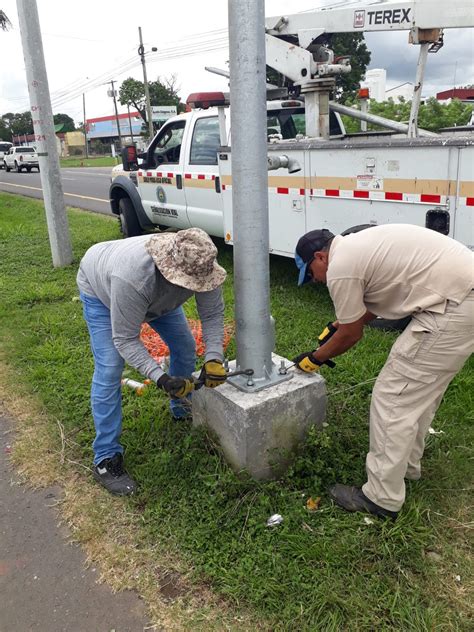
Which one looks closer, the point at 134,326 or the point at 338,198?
the point at 134,326

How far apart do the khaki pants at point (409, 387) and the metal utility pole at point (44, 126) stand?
6368mm

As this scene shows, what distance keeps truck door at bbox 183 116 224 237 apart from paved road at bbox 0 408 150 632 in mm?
4509

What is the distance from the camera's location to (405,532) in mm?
2684

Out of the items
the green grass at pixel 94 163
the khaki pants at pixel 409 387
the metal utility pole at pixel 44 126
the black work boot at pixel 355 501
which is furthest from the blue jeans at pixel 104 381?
the green grass at pixel 94 163

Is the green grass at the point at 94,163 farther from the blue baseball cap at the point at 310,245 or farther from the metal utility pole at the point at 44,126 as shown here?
the blue baseball cap at the point at 310,245

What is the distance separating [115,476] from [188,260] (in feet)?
4.60

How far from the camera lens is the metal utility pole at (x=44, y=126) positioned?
7.24 meters

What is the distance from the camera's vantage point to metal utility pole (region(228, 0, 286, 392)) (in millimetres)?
2604

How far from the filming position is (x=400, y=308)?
102 inches

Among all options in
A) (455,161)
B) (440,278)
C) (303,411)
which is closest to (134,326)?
(303,411)

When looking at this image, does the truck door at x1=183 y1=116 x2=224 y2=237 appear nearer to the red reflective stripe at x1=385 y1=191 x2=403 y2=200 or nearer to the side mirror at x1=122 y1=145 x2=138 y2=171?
the side mirror at x1=122 y1=145 x2=138 y2=171

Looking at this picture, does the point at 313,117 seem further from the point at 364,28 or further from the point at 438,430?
the point at 438,430

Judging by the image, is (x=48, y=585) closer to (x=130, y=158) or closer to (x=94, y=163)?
(x=130, y=158)

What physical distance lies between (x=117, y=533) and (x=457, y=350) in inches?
74.4
